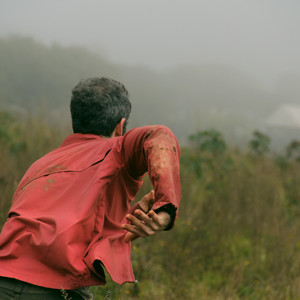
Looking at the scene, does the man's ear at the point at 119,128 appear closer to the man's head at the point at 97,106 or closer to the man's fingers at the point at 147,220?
the man's head at the point at 97,106

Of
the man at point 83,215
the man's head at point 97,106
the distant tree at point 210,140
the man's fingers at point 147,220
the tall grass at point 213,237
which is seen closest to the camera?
the man's fingers at point 147,220

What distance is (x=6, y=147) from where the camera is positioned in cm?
553

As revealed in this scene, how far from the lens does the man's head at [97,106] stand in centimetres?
177

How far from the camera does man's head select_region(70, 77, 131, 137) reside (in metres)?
1.77

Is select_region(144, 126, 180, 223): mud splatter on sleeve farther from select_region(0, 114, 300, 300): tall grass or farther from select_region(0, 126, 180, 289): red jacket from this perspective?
select_region(0, 114, 300, 300): tall grass

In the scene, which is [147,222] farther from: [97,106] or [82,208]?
[97,106]

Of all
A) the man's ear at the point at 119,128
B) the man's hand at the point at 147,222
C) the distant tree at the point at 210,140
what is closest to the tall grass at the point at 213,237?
the distant tree at the point at 210,140

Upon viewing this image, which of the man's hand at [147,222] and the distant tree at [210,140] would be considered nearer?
the man's hand at [147,222]

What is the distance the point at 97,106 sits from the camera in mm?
1767

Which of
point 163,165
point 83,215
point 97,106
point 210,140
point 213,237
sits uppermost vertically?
point 97,106

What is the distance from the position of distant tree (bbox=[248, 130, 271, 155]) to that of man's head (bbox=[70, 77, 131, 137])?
6.78 m

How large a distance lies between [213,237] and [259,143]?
12.6 ft

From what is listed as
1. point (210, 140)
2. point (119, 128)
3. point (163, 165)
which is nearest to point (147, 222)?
point (163, 165)

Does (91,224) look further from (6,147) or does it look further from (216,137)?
(216,137)
